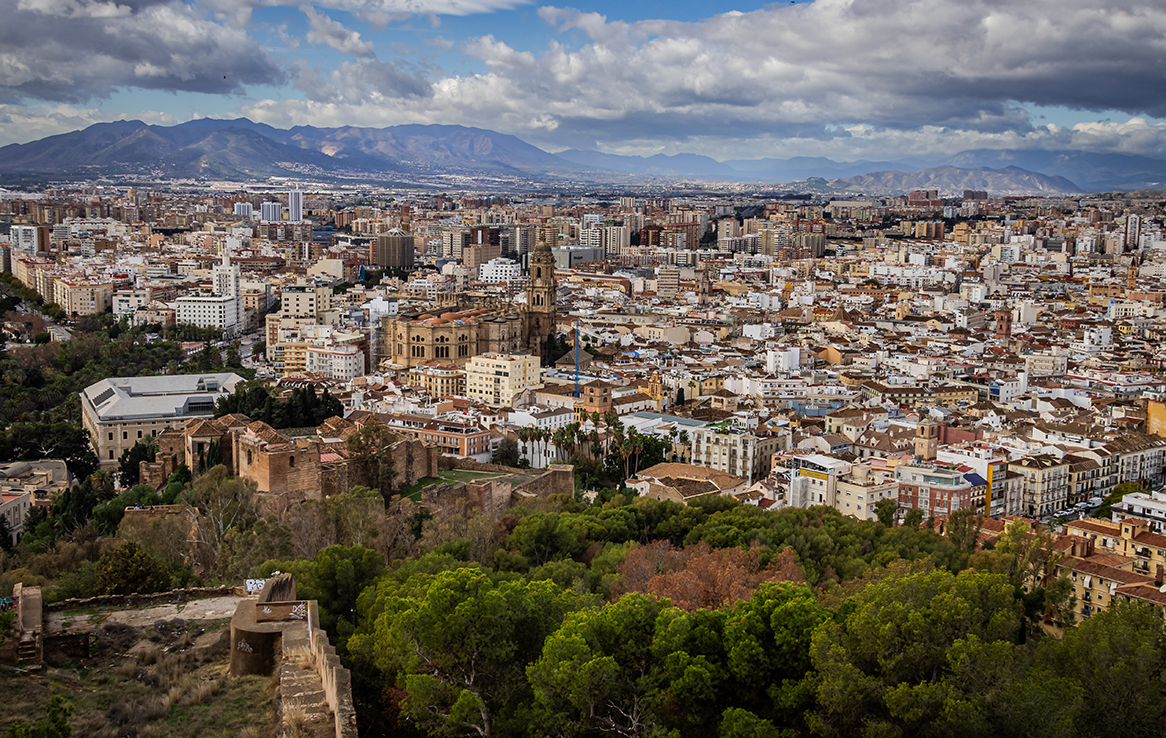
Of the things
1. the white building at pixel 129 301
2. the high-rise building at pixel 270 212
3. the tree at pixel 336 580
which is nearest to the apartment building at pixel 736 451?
the tree at pixel 336 580

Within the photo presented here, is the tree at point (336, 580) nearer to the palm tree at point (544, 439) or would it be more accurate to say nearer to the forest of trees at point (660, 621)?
the forest of trees at point (660, 621)

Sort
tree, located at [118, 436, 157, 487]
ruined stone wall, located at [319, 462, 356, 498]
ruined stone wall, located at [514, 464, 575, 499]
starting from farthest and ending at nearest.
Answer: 1. tree, located at [118, 436, 157, 487]
2. ruined stone wall, located at [514, 464, 575, 499]
3. ruined stone wall, located at [319, 462, 356, 498]

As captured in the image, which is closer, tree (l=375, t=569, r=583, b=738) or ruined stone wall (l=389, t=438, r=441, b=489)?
tree (l=375, t=569, r=583, b=738)

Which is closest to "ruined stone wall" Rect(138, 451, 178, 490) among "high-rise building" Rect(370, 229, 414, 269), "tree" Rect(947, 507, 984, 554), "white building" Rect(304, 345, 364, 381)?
"tree" Rect(947, 507, 984, 554)

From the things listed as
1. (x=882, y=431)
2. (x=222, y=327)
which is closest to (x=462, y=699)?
(x=882, y=431)

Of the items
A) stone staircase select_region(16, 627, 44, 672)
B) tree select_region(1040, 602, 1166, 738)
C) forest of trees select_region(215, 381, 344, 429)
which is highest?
stone staircase select_region(16, 627, 44, 672)

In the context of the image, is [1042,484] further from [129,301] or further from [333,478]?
[129,301]

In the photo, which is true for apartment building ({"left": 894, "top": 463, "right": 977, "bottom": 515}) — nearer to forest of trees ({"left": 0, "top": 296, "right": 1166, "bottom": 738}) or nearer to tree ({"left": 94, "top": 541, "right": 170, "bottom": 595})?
forest of trees ({"left": 0, "top": 296, "right": 1166, "bottom": 738})
